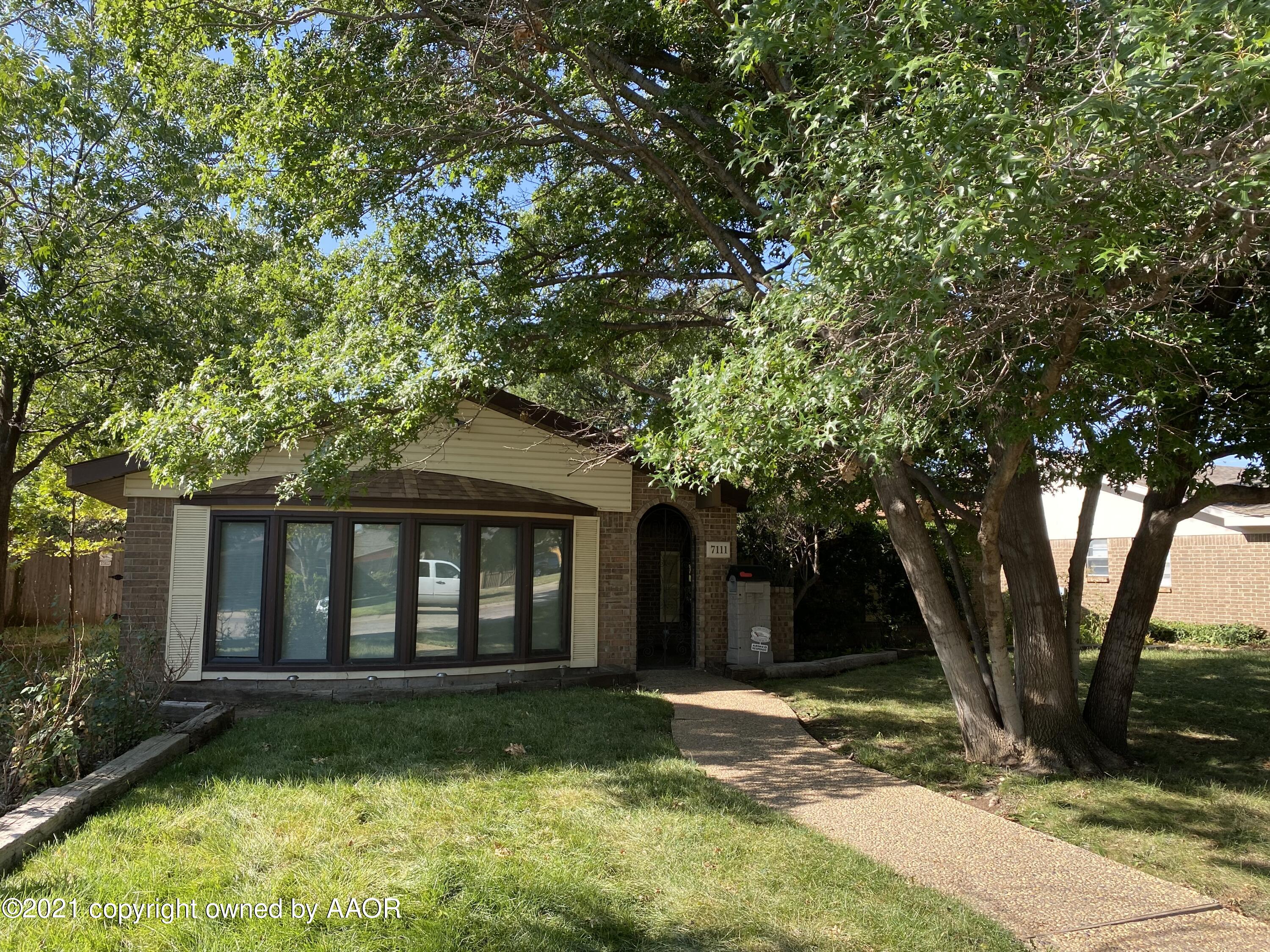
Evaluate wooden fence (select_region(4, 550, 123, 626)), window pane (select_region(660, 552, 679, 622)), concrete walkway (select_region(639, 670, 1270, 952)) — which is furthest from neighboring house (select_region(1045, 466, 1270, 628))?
wooden fence (select_region(4, 550, 123, 626))

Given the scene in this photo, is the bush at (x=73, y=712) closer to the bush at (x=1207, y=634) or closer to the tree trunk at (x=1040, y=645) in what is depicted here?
the tree trunk at (x=1040, y=645)

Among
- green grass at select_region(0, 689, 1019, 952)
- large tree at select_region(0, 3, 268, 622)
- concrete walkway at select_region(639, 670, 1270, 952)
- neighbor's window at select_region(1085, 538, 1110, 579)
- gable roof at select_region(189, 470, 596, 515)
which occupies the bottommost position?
concrete walkway at select_region(639, 670, 1270, 952)

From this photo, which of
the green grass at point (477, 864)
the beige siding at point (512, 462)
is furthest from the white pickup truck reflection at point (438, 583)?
the green grass at point (477, 864)

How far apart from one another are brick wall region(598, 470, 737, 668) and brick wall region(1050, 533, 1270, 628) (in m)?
9.12

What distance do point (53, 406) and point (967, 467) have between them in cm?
1591

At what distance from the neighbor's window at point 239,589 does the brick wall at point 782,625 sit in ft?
26.1

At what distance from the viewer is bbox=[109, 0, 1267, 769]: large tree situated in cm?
411

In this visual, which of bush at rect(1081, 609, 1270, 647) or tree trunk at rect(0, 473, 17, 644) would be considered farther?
bush at rect(1081, 609, 1270, 647)

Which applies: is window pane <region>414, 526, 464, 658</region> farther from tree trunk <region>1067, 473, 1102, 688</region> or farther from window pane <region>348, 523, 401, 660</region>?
tree trunk <region>1067, 473, 1102, 688</region>

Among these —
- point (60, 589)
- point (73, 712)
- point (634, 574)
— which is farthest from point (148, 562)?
point (60, 589)

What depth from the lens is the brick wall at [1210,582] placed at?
18094mm

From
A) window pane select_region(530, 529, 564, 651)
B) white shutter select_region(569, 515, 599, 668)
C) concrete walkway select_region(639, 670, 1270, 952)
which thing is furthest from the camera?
white shutter select_region(569, 515, 599, 668)

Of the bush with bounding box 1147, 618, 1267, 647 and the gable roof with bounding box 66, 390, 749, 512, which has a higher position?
the gable roof with bounding box 66, 390, 749, 512

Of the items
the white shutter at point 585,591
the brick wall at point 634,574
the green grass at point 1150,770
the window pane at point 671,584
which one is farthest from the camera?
the window pane at point 671,584
